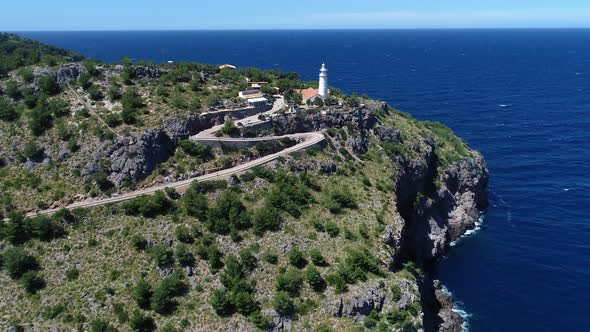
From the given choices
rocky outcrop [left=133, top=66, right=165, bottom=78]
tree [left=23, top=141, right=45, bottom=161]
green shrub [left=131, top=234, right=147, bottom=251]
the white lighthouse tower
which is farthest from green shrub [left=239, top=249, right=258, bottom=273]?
rocky outcrop [left=133, top=66, right=165, bottom=78]

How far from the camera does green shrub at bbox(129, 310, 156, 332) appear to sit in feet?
204

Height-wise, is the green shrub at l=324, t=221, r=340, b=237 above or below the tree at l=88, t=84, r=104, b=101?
below

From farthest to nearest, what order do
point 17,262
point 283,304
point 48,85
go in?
point 48,85
point 17,262
point 283,304

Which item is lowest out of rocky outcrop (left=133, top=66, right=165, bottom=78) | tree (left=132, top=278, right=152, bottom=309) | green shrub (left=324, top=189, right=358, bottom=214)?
tree (left=132, top=278, right=152, bottom=309)

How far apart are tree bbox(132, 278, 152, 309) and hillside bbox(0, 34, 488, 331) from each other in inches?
9.3

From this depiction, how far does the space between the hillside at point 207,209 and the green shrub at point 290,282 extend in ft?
0.66

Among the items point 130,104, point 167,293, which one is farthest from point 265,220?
point 130,104

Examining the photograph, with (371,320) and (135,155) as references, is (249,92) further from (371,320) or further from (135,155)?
(371,320)

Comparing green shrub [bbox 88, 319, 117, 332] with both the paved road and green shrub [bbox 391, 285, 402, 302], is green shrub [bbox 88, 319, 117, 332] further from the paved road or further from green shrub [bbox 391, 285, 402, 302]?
green shrub [bbox 391, 285, 402, 302]

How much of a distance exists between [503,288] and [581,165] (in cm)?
6625

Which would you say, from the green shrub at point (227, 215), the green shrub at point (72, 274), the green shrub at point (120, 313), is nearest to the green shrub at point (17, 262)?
the green shrub at point (72, 274)

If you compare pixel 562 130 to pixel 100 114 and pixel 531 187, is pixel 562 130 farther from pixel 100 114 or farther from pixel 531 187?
pixel 100 114

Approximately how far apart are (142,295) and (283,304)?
62.4 ft

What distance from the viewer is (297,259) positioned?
72188 mm
